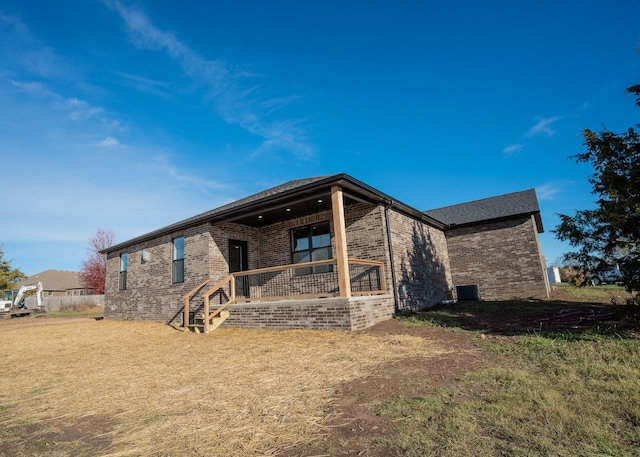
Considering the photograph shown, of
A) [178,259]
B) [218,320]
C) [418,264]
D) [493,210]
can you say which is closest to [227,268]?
[178,259]

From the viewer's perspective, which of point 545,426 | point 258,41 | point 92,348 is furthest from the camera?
point 258,41

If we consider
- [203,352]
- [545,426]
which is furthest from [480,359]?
[203,352]

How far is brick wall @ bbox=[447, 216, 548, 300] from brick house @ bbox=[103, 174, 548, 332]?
0.04 meters

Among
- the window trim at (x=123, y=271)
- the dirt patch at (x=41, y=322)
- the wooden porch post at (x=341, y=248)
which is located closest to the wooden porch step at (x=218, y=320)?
the wooden porch post at (x=341, y=248)

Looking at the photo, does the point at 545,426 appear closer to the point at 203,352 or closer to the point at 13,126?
the point at 203,352

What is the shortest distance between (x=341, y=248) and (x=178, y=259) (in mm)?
8000

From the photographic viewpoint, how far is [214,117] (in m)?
13.8

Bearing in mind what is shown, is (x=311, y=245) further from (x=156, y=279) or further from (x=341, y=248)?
(x=156, y=279)

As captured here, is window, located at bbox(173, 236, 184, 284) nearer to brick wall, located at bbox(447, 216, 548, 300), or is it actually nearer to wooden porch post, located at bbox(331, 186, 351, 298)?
wooden porch post, located at bbox(331, 186, 351, 298)

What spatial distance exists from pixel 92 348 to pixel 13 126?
7.11 meters

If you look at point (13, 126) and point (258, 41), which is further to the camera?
point (258, 41)

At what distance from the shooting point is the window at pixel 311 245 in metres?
11.5

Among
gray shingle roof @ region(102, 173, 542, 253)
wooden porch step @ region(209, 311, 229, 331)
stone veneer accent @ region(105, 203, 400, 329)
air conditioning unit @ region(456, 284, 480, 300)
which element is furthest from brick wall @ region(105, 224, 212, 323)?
air conditioning unit @ region(456, 284, 480, 300)

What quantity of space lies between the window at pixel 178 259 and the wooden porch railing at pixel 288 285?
5.16 ft
